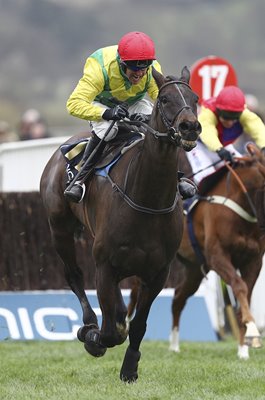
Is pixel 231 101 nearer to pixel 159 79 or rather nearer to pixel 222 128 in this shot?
pixel 222 128

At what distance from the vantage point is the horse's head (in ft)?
21.7

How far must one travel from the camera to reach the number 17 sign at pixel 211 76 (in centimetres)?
1314

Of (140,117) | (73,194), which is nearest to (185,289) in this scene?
(73,194)

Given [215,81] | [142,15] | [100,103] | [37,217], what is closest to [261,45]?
[142,15]

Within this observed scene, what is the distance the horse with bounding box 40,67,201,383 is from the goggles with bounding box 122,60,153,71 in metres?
0.32

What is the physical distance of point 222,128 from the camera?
1064 centimetres

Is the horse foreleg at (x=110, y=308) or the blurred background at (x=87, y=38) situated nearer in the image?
the horse foreleg at (x=110, y=308)

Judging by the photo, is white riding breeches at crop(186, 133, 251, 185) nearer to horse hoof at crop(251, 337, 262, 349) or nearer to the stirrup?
horse hoof at crop(251, 337, 262, 349)

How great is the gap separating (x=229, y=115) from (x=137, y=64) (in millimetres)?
2933

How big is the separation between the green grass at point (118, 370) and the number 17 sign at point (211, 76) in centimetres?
361

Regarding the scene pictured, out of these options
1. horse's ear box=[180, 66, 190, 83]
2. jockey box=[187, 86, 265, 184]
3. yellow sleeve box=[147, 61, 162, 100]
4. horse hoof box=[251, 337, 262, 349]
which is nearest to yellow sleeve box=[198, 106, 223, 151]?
jockey box=[187, 86, 265, 184]

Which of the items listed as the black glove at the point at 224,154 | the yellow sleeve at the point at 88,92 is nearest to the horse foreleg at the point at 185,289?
the black glove at the point at 224,154

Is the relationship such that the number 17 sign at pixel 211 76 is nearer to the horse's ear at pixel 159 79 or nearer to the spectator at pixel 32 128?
the spectator at pixel 32 128

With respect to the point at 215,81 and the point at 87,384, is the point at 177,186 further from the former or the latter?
the point at 215,81
